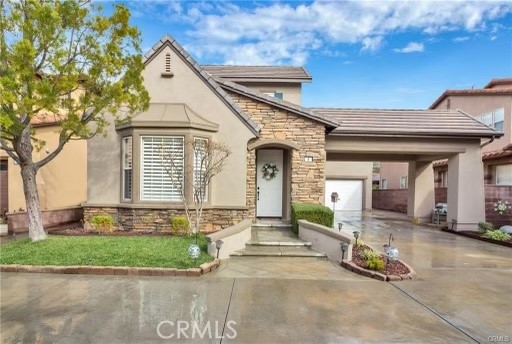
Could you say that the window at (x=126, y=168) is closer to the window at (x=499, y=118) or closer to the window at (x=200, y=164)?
the window at (x=200, y=164)

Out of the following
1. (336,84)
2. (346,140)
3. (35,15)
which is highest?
(336,84)

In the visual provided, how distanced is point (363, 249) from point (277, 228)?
12.8 feet

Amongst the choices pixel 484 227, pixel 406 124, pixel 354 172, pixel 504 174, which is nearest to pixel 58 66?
pixel 406 124

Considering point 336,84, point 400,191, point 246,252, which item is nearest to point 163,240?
point 246,252

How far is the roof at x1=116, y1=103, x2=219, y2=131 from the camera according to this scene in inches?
432

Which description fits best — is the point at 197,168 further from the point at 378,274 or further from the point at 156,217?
the point at 378,274

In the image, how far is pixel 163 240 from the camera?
374 inches

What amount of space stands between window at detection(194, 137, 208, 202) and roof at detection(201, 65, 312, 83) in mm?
6994

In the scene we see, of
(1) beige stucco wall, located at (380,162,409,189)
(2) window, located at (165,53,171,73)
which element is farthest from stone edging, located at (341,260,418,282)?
(1) beige stucco wall, located at (380,162,409,189)

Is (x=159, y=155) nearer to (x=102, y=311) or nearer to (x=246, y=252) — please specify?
(x=246, y=252)

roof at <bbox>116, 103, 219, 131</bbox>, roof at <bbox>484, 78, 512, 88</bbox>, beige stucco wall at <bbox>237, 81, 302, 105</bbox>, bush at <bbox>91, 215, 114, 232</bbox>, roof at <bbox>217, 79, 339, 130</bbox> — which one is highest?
roof at <bbox>484, 78, 512, 88</bbox>

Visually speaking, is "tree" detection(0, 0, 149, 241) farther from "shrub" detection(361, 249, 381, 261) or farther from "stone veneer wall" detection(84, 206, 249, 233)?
"shrub" detection(361, 249, 381, 261)

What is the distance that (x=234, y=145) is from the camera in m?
11.7

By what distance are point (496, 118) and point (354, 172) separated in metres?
9.74
